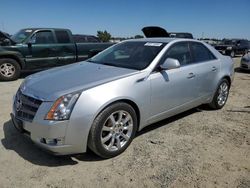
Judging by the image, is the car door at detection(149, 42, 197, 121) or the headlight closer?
the headlight

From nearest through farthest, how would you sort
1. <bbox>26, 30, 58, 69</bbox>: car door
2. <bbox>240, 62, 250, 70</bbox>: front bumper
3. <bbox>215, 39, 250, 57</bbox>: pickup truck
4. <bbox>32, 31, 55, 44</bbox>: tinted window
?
1. <bbox>26, 30, 58, 69</bbox>: car door
2. <bbox>32, 31, 55, 44</bbox>: tinted window
3. <bbox>240, 62, 250, 70</bbox>: front bumper
4. <bbox>215, 39, 250, 57</bbox>: pickup truck

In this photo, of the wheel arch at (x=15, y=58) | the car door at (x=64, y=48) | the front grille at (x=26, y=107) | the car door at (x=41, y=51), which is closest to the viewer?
the front grille at (x=26, y=107)

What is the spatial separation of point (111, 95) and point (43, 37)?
22.2 ft

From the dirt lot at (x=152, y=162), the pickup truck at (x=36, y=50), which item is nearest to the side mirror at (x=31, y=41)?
the pickup truck at (x=36, y=50)

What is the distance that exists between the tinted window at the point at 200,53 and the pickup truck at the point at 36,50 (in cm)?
576

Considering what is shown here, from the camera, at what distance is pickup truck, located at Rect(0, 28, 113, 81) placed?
8.55m

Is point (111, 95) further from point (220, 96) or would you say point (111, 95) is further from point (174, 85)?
point (220, 96)

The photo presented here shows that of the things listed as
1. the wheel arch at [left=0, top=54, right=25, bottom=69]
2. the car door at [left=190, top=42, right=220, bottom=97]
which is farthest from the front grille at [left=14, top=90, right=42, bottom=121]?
the wheel arch at [left=0, top=54, right=25, bottom=69]

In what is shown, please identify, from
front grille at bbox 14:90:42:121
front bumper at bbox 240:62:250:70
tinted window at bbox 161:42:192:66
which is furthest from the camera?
front bumper at bbox 240:62:250:70

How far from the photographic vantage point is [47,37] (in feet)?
30.6

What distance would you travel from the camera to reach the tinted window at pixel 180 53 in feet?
14.3

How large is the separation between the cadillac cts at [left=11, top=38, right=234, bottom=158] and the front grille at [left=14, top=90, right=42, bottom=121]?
12 millimetres

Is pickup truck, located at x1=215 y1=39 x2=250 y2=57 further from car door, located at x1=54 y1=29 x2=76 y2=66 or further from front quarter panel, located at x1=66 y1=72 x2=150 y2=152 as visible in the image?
front quarter panel, located at x1=66 y1=72 x2=150 y2=152

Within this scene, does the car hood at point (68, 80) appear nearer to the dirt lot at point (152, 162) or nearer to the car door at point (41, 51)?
the dirt lot at point (152, 162)
